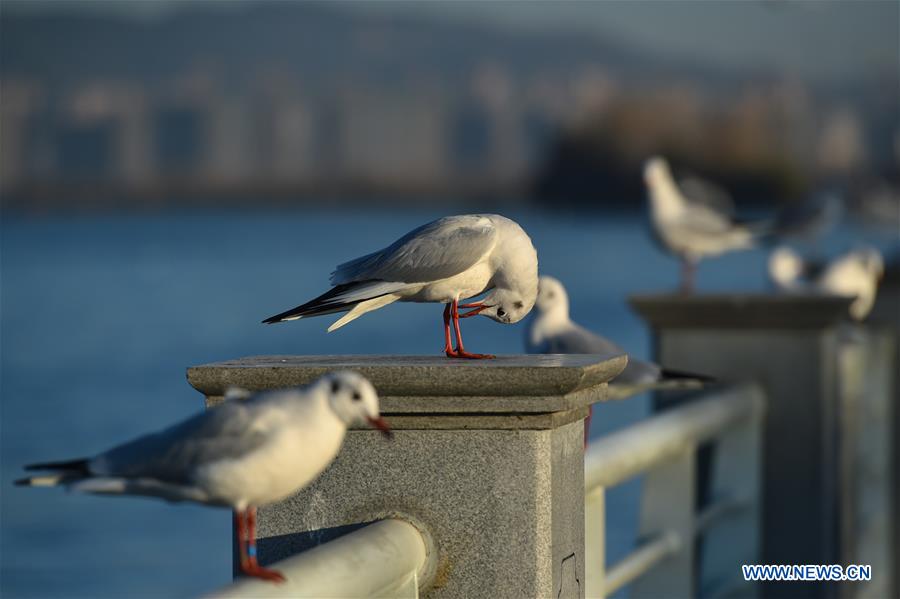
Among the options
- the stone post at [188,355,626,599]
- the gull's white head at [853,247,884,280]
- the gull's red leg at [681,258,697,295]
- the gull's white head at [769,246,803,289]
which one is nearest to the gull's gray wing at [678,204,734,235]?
the gull's red leg at [681,258,697,295]

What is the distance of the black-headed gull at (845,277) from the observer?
32.9 ft

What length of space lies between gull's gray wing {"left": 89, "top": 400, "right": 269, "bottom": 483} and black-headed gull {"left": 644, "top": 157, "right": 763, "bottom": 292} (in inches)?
355

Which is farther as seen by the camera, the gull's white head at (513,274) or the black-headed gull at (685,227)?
the black-headed gull at (685,227)

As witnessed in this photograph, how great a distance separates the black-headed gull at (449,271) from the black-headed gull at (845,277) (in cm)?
542

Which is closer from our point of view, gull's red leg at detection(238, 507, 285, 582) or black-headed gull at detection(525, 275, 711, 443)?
gull's red leg at detection(238, 507, 285, 582)

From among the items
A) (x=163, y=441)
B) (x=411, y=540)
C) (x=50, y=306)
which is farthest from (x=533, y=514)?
(x=50, y=306)

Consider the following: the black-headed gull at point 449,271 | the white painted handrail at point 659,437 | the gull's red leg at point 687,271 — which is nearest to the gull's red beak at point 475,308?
the black-headed gull at point 449,271

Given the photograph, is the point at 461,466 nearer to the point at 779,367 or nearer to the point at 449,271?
the point at 449,271

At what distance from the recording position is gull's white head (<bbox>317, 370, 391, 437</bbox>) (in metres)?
2.63

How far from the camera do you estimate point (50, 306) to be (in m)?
54.2

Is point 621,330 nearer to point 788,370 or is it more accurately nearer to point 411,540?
point 788,370

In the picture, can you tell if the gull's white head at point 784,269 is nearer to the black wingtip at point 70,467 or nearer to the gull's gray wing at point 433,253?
the gull's gray wing at point 433,253

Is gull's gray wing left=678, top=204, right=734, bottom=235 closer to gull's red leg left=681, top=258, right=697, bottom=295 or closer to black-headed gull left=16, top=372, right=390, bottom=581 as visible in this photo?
gull's red leg left=681, top=258, right=697, bottom=295

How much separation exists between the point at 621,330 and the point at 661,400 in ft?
113
